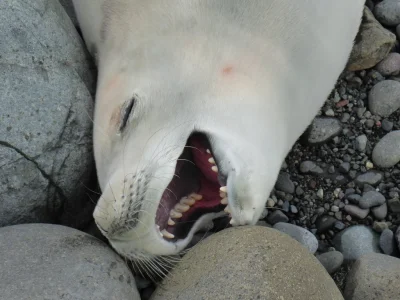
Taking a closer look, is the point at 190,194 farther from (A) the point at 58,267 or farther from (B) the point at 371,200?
(B) the point at 371,200

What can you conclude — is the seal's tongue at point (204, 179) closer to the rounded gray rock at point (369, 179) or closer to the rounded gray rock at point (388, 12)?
the rounded gray rock at point (369, 179)

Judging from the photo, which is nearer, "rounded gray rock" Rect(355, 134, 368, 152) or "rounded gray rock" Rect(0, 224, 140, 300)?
"rounded gray rock" Rect(0, 224, 140, 300)

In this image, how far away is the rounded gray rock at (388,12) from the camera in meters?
4.08

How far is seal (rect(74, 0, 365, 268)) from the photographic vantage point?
2.62m

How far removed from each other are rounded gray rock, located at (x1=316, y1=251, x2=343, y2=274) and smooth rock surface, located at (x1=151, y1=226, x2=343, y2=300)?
0.55m

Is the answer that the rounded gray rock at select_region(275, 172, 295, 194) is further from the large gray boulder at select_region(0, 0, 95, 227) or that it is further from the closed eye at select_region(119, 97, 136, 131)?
the closed eye at select_region(119, 97, 136, 131)

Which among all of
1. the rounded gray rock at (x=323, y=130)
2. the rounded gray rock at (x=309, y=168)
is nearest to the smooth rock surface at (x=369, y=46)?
the rounded gray rock at (x=323, y=130)

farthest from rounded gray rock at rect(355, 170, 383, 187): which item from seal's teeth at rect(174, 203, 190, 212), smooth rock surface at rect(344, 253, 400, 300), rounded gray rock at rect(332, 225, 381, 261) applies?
seal's teeth at rect(174, 203, 190, 212)

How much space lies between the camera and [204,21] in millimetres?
2889

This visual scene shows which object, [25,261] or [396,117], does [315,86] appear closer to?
[396,117]

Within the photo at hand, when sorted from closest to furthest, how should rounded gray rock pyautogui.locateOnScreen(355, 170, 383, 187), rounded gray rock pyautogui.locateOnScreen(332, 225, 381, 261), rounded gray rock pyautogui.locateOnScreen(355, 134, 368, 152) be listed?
rounded gray rock pyautogui.locateOnScreen(332, 225, 381, 261)
rounded gray rock pyautogui.locateOnScreen(355, 170, 383, 187)
rounded gray rock pyautogui.locateOnScreen(355, 134, 368, 152)

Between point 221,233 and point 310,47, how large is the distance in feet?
2.80

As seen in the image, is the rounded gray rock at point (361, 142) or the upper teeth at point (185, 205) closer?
the upper teeth at point (185, 205)

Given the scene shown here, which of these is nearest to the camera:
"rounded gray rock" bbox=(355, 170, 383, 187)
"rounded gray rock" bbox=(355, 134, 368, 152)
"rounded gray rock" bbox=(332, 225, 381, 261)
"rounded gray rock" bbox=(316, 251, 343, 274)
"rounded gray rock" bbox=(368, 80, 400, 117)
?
"rounded gray rock" bbox=(316, 251, 343, 274)
